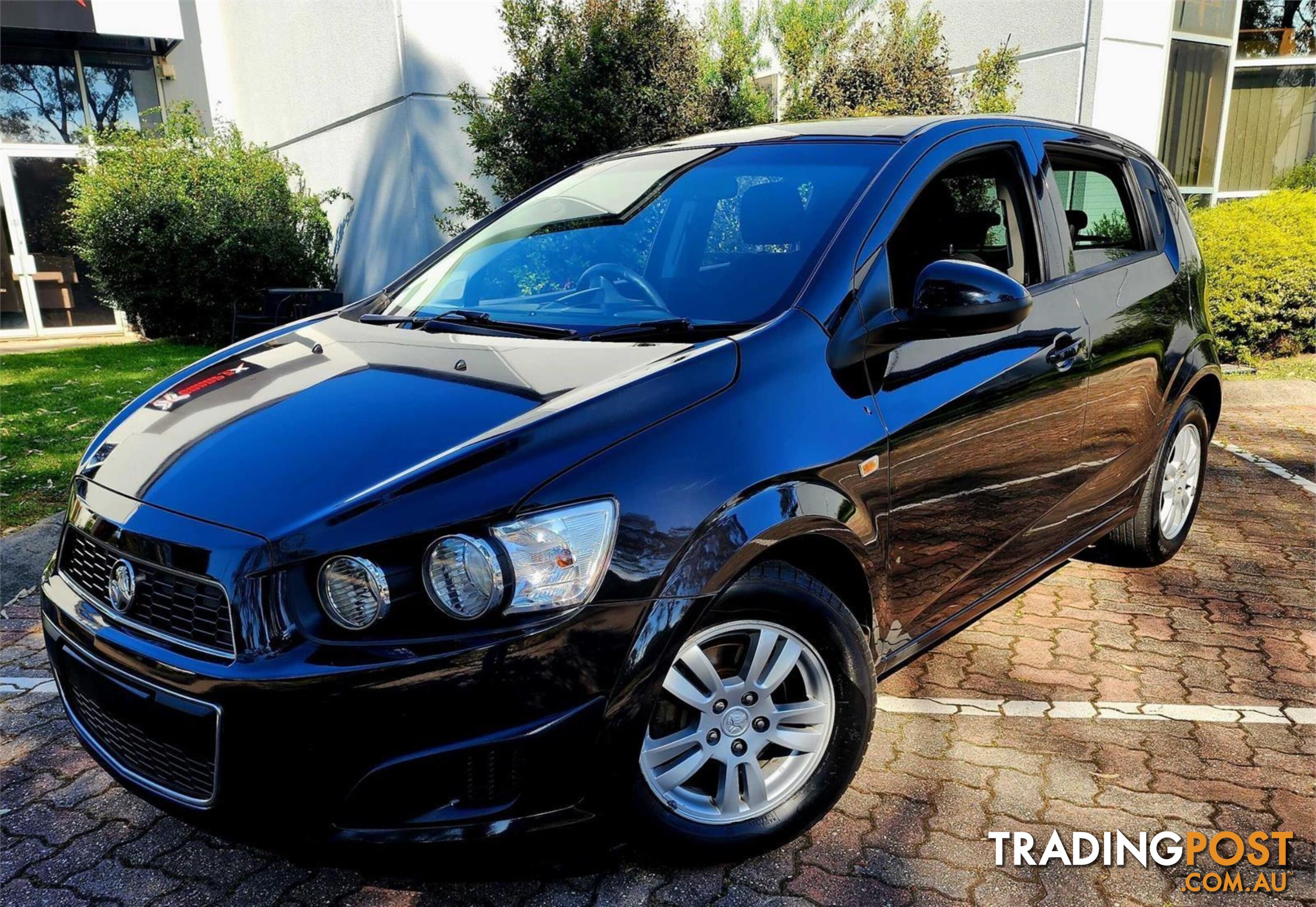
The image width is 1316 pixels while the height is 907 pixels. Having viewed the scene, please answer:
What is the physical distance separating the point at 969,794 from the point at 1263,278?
27.1 ft

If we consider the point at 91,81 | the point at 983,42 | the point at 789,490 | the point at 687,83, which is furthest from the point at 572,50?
the point at 91,81

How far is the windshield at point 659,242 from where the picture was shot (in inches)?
106

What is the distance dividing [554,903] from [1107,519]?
8.49 feet

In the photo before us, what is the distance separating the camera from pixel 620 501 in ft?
6.55

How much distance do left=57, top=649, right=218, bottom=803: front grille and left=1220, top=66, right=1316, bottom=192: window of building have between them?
42.6 ft

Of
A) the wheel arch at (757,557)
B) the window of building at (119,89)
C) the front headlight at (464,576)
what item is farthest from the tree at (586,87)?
the window of building at (119,89)

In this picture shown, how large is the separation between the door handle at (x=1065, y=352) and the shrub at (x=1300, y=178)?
10084 mm

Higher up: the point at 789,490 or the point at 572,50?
the point at 572,50

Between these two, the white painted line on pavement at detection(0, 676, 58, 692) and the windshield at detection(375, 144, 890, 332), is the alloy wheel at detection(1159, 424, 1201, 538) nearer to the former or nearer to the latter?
the windshield at detection(375, 144, 890, 332)

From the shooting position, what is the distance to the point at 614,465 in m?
2.02

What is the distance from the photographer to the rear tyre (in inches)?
161

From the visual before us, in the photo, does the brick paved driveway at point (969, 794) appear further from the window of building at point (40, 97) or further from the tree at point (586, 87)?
the window of building at point (40, 97)

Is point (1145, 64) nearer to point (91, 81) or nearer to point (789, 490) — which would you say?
point (789, 490)

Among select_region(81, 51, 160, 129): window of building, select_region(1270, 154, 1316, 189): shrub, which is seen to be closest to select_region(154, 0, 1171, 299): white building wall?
select_region(1270, 154, 1316, 189): shrub
